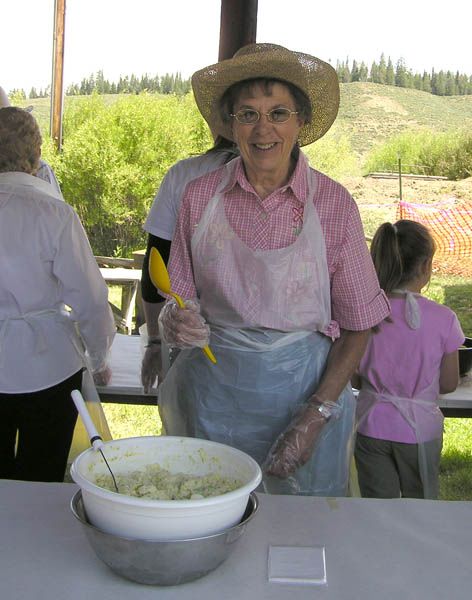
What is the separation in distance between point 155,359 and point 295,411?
0.98 metres

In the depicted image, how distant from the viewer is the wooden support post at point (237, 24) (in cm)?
320

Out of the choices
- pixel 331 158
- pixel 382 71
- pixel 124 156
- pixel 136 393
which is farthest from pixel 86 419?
pixel 382 71

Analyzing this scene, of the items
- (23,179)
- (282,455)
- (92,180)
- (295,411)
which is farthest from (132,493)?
(92,180)

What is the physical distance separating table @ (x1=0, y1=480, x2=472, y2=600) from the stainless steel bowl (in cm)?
3

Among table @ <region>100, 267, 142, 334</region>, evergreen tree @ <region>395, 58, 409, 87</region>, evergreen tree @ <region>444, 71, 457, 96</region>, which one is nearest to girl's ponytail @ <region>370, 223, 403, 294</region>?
table @ <region>100, 267, 142, 334</region>

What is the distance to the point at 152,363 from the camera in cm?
267

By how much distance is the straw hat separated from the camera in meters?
1.74

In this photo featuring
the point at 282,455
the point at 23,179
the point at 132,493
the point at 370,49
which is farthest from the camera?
the point at 370,49

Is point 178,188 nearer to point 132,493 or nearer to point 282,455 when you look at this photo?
point 282,455

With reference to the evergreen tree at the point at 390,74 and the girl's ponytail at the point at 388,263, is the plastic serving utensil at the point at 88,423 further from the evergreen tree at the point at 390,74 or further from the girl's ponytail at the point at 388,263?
the evergreen tree at the point at 390,74

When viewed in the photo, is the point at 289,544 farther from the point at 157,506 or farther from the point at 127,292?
the point at 127,292

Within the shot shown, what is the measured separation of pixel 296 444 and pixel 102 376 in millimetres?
1091

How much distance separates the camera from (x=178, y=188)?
2455 mm

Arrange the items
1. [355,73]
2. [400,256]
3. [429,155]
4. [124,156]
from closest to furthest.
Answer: [400,256]
[124,156]
[429,155]
[355,73]
